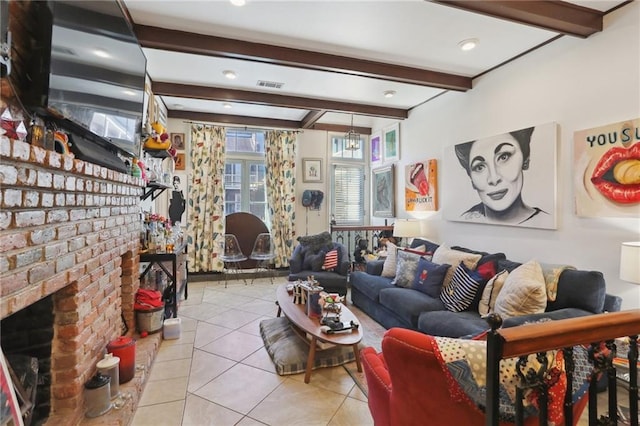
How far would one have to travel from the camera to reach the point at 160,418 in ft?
6.38

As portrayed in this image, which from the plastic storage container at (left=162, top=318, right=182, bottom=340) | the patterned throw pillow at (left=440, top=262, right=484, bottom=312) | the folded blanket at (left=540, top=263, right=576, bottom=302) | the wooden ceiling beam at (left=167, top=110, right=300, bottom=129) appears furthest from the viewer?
the wooden ceiling beam at (left=167, top=110, right=300, bottom=129)

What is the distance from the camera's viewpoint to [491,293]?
2.67 metres

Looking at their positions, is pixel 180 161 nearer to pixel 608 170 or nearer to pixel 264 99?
pixel 264 99

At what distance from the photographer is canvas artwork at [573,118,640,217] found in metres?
2.24

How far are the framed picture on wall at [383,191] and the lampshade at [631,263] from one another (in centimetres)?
341

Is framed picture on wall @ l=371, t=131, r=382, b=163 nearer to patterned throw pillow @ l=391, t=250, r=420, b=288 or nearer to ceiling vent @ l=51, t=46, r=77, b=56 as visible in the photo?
patterned throw pillow @ l=391, t=250, r=420, b=288

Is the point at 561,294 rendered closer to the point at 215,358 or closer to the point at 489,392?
the point at 489,392

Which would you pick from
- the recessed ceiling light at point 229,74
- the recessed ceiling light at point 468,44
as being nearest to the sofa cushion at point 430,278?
the recessed ceiling light at point 468,44

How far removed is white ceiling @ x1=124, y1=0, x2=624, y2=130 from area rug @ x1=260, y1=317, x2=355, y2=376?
2801 mm

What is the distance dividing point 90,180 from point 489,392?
219 centimetres

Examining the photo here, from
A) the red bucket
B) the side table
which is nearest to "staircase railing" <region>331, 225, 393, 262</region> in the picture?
the side table

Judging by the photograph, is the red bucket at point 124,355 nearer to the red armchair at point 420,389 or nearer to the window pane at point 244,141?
the red armchair at point 420,389

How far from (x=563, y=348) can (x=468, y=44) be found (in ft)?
9.43

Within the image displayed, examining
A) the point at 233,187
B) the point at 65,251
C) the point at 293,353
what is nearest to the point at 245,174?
the point at 233,187
